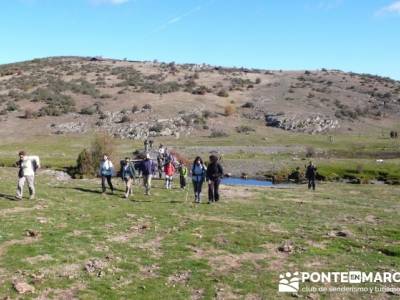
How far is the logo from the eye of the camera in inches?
565

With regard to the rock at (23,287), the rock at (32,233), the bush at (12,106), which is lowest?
the rock at (23,287)

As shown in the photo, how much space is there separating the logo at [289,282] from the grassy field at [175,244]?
221 mm

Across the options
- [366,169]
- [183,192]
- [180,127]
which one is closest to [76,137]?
[180,127]

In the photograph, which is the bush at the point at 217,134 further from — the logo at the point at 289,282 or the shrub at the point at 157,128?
the logo at the point at 289,282

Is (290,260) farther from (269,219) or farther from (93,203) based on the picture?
(93,203)

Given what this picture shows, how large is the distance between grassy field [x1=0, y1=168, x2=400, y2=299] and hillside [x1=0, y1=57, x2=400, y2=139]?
53.4 meters

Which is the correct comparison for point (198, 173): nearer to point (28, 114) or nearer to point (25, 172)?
point (25, 172)

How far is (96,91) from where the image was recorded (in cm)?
10056

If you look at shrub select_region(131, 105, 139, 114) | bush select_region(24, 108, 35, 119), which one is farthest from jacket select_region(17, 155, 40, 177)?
bush select_region(24, 108, 35, 119)

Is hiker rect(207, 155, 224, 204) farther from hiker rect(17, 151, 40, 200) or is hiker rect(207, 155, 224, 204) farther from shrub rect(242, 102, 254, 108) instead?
shrub rect(242, 102, 254, 108)

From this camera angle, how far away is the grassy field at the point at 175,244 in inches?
556

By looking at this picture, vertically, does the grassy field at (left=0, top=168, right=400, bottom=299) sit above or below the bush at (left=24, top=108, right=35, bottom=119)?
below

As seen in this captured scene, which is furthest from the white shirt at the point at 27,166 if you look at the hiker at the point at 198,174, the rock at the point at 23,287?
the rock at the point at 23,287

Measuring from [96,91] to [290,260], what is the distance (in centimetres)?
8801
